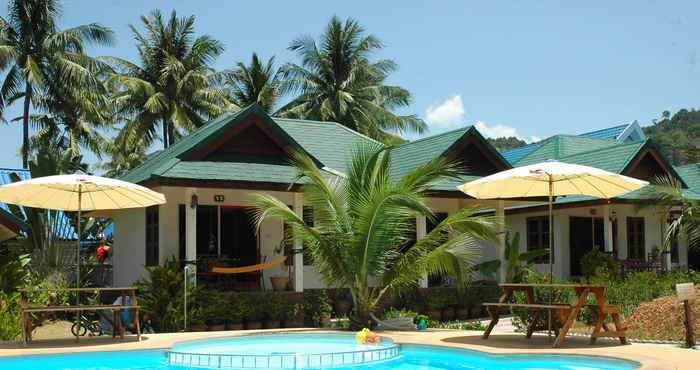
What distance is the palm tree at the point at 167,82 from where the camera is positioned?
38688mm

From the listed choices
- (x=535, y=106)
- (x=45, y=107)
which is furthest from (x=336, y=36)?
(x=535, y=106)

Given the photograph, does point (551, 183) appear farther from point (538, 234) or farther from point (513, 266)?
point (538, 234)

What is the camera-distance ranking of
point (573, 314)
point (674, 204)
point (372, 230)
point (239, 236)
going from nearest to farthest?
point (573, 314) → point (372, 230) → point (239, 236) → point (674, 204)

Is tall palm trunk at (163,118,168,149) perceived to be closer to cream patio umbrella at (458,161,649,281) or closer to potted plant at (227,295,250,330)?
potted plant at (227,295,250,330)

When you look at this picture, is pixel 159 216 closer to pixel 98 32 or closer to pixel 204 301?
pixel 204 301

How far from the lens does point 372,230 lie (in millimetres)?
14492

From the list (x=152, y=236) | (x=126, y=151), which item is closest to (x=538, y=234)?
(x=152, y=236)

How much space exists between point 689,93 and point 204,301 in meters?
16.0

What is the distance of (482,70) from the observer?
21953 mm

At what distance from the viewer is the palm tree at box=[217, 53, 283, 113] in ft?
140

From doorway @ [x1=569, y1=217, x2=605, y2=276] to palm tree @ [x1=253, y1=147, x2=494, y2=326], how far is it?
11411 mm

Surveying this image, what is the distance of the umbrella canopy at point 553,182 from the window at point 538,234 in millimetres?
12096

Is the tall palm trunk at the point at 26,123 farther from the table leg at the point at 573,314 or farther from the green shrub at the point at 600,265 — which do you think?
the table leg at the point at 573,314

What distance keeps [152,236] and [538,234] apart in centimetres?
1289
